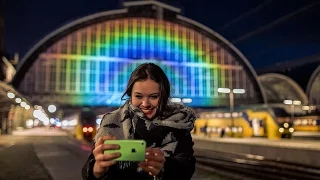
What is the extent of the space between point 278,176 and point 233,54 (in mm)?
70584

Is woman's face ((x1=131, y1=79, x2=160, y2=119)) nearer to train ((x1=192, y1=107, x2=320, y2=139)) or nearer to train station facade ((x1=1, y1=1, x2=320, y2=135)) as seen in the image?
train ((x1=192, y1=107, x2=320, y2=139))

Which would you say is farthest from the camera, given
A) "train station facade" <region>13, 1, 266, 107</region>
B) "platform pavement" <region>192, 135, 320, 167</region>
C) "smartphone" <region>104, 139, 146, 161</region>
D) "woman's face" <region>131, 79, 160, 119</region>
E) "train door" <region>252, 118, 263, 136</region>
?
"train station facade" <region>13, 1, 266, 107</region>

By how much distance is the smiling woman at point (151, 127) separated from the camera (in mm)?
2143

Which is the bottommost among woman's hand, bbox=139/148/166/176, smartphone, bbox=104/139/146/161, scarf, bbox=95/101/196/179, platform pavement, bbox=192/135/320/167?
platform pavement, bbox=192/135/320/167

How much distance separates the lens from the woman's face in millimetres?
2291

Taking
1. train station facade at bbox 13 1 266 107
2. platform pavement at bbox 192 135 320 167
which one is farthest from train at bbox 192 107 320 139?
train station facade at bbox 13 1 266 107

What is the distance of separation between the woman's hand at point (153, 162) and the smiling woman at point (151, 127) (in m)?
0.02

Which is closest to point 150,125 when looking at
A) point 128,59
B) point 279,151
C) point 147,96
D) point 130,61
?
point 147,96

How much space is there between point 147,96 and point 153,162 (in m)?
0.50

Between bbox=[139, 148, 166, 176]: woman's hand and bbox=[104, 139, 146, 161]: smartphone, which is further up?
bbox=[104, 139, 146, 161]: smartphone

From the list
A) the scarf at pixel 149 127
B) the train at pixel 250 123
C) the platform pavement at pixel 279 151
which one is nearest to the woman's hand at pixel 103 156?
the scarf at pixel 149 127

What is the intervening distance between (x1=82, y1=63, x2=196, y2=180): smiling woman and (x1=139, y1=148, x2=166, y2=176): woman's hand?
2 cm

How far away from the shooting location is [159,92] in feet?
7.69

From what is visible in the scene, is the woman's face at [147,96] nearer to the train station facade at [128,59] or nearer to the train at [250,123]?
the train at [250,123]
